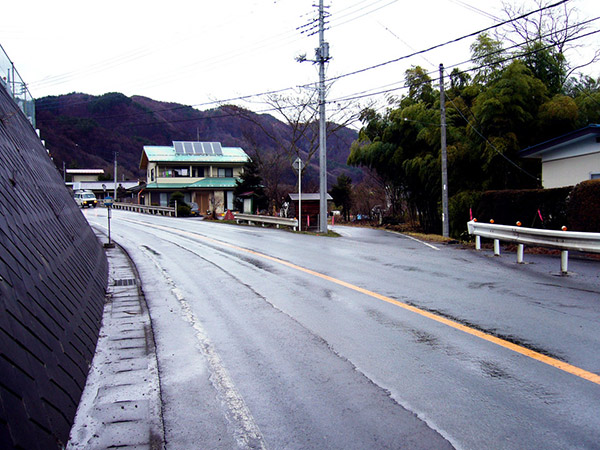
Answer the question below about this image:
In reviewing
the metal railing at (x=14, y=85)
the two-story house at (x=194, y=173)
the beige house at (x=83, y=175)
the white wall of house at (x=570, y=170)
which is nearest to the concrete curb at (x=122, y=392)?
the metal railing at (x=14, y=85)

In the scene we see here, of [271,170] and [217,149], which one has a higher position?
[217,149]

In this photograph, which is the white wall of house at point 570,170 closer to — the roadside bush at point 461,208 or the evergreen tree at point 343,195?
the roadside bush at point 461,208

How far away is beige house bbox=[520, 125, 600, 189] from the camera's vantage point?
1702cm

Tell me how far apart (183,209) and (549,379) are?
141ft

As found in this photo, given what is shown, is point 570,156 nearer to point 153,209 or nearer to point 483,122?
point 483,122

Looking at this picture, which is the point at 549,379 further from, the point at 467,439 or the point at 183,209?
the point at 183,209

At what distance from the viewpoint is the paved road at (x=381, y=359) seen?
352 centimetres

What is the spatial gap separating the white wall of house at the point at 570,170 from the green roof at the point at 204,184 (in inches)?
1419

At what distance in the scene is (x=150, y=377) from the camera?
475 centimetres

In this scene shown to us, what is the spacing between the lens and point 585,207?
1294 cm

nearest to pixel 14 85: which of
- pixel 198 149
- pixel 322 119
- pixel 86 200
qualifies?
pixel 322 119

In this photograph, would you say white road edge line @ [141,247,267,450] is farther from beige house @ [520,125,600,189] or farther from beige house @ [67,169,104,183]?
beige house @ [67,169,104,183]

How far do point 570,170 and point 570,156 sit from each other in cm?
53

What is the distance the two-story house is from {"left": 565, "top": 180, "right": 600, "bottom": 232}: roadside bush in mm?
41722
